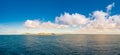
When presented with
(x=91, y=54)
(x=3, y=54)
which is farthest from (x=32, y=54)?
(x=91, y=54)

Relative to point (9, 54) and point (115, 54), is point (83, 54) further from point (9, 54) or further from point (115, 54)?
point (9, 54)

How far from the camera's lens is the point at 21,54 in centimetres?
6400

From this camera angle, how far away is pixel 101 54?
6319cm

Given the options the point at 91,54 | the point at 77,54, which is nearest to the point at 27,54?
the point at 77,54

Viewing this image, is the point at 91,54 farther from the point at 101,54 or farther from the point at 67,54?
the point at 67,54

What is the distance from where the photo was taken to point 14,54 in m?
63.6

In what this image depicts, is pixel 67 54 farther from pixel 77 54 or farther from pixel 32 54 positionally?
pixel 32 54

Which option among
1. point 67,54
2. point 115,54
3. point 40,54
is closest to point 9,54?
point 40,54

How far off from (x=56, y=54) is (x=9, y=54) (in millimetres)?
20909

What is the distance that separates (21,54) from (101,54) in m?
35.3

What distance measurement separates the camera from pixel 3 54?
6400 cm

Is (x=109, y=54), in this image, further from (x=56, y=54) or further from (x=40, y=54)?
(x=40, y=54)

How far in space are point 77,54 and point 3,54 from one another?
3276 centimetres

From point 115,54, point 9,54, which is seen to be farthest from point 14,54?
point 115,54
